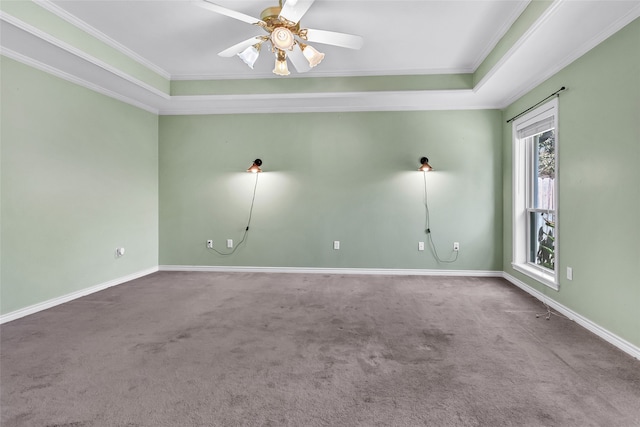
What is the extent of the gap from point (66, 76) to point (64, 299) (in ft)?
8.19

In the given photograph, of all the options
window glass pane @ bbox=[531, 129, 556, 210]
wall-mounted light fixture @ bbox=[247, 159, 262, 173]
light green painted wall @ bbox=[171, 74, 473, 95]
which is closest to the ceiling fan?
light green painted wall @ bbox=[171, 74, 473, 95]

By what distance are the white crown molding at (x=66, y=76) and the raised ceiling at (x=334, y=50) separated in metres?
0.01

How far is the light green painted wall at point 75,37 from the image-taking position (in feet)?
7.82

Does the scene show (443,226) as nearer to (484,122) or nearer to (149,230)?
(484,122)

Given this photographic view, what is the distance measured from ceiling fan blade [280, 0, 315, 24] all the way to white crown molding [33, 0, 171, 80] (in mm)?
2152

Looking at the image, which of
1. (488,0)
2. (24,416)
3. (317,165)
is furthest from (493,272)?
(24,416)

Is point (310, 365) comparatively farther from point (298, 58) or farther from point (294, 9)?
point (298, 58)

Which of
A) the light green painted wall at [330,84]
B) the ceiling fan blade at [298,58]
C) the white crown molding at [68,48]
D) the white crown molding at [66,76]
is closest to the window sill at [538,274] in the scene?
the light green painted wall at [330,84]

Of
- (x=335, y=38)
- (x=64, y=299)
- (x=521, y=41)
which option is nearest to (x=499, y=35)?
(x=521, y=41)

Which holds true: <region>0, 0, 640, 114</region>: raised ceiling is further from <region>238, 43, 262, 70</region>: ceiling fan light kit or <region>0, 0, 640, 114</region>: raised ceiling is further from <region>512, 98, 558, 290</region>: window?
<region>512, 98, 558, 290</region>: window

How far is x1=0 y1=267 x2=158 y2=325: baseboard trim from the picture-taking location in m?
2.80

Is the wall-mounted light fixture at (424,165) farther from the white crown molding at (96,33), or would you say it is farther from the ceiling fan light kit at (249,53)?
the white crown molding at (96,33)

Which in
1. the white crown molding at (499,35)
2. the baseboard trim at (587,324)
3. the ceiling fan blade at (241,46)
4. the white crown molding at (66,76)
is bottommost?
the baseboard trim at (587,324)

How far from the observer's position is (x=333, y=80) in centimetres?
399
